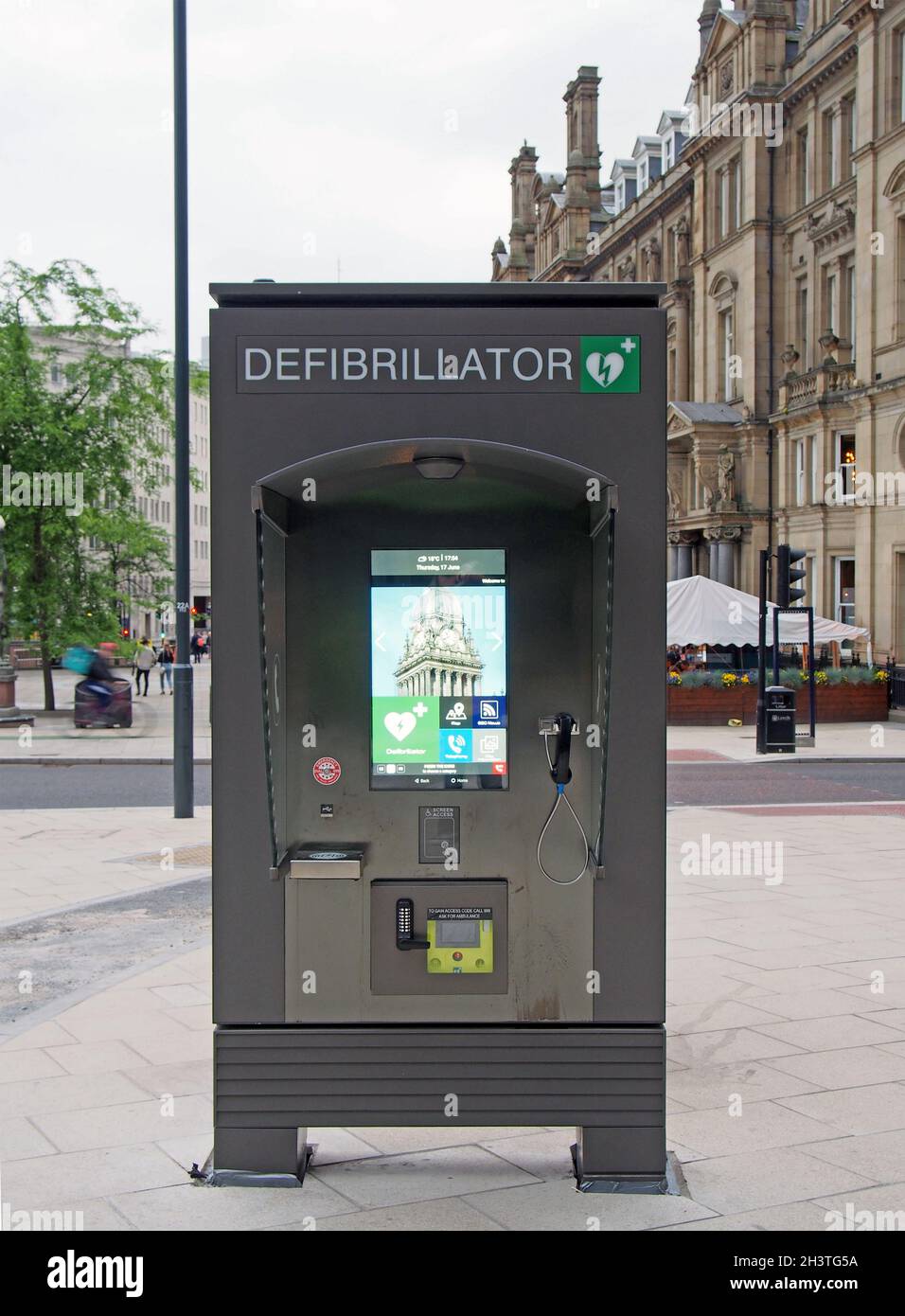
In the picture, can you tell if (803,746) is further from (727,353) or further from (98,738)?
(727,353)

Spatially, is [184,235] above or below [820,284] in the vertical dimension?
below

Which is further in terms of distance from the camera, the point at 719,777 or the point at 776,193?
the point at 776,193

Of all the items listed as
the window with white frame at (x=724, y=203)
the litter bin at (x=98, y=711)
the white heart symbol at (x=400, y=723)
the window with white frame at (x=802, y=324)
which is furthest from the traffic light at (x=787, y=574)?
the window with white frame at (x=724, y=203)

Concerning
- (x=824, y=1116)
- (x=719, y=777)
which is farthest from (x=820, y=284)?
(x=824, y=1116)

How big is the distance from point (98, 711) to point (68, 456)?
6617mm

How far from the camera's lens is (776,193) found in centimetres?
4584

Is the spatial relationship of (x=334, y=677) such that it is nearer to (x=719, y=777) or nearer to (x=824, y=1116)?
(x=824, y=1116)

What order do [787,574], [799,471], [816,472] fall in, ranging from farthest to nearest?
[799,471] → [816,472] → [787,574]

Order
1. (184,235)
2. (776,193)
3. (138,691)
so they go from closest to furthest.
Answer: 1. (184,235)
2. (138,691)
3. (776,193)

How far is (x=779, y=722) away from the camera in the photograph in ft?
78.6

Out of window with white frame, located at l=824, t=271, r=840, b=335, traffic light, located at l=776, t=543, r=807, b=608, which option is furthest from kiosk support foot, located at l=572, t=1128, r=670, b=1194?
window with white frame, located at l=824, t=271, r=840, b=335

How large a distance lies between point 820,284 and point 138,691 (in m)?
24.4

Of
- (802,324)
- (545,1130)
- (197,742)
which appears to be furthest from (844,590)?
(545,1130)
